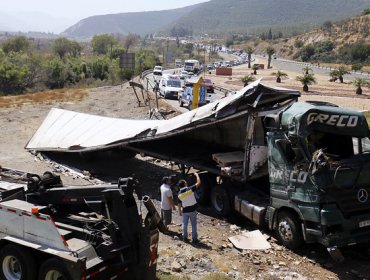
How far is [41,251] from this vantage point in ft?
22.2

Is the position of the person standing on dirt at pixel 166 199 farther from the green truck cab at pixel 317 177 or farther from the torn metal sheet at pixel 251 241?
the green truck cab at pixel 317 177

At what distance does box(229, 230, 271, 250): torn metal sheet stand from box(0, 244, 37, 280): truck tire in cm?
449

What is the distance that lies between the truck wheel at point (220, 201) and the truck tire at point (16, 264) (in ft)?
19.1

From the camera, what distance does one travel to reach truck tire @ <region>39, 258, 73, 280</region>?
257 inches

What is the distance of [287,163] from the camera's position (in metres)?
9.45

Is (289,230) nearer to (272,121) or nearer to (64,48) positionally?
(272,121)

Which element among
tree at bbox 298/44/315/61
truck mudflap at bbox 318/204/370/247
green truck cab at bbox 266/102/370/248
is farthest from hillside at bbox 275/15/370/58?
truck mudflap at bbox 318/204/370/247

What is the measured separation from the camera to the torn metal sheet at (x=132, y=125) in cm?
1159

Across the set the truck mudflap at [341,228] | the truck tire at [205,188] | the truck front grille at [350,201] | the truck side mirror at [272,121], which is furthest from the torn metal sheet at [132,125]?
the truck mudflap at [341,228]

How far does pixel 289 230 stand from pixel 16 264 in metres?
5.18

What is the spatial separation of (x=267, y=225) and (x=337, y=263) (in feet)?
6.90

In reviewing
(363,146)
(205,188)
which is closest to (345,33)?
(205,188)

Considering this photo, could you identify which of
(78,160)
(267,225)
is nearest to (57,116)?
(78,160)

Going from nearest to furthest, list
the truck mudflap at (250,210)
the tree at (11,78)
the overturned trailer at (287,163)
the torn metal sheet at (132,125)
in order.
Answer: the overturned trailer at (287,163) → the truck mudflap at (250,210) → the torn metal sheet at (132,125) → the tree at (11,78)
